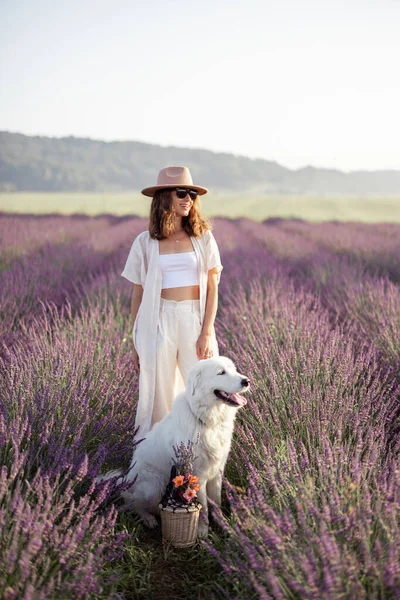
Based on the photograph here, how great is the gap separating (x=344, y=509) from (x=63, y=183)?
9974cm

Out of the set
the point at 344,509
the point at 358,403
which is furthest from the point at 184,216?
the point at 344,509

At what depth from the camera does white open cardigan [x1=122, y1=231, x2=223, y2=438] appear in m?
3.31

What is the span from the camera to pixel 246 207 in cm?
4162

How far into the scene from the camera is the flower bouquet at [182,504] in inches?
103

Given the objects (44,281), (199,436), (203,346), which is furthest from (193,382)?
(44,281)

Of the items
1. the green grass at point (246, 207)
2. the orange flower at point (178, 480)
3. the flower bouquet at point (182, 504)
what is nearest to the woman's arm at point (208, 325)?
the flower bouquet at point (182, 504)

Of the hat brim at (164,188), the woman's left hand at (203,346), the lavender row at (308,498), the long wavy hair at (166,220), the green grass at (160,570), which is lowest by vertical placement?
the green grass at (160,570)

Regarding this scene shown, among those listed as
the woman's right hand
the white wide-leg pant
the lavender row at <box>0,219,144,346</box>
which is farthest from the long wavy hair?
the lavender row at <box>0,219,144,346</box>

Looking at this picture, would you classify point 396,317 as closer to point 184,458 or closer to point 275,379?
point 275,379

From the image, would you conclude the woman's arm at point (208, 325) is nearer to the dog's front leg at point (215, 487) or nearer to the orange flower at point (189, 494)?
the dog's front leg at point (215, 487)

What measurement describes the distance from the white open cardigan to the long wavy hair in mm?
47

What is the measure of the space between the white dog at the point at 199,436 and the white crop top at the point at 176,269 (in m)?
0.76

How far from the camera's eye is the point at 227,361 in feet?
8.75

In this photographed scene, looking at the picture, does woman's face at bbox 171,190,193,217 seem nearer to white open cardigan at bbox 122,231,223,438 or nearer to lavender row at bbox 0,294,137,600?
white open cardigan at bbox 122,231,223,438
